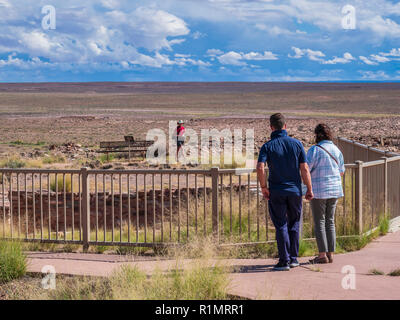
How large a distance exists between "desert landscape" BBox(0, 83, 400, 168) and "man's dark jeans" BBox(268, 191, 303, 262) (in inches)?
711

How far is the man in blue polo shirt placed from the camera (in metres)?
7.34

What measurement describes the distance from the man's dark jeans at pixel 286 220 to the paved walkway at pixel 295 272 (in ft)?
0.93

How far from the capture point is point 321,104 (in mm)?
111500

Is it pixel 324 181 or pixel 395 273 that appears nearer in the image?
pixel 395 273

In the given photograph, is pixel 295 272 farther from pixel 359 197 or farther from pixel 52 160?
pixel 52 160

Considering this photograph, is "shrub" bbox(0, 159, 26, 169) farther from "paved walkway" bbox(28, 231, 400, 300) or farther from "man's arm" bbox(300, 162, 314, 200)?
"man's arm" bbox(300, 162, 314, 200)

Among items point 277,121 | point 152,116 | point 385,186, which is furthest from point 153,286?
point 152,116

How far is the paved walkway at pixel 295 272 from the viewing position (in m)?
6.68

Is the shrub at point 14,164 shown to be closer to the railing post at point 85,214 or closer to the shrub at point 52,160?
the shrub at point 52,160

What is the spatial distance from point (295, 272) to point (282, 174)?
121 centimetres

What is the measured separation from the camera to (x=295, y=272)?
299 inches

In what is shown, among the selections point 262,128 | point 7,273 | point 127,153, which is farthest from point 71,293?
point 262,128
